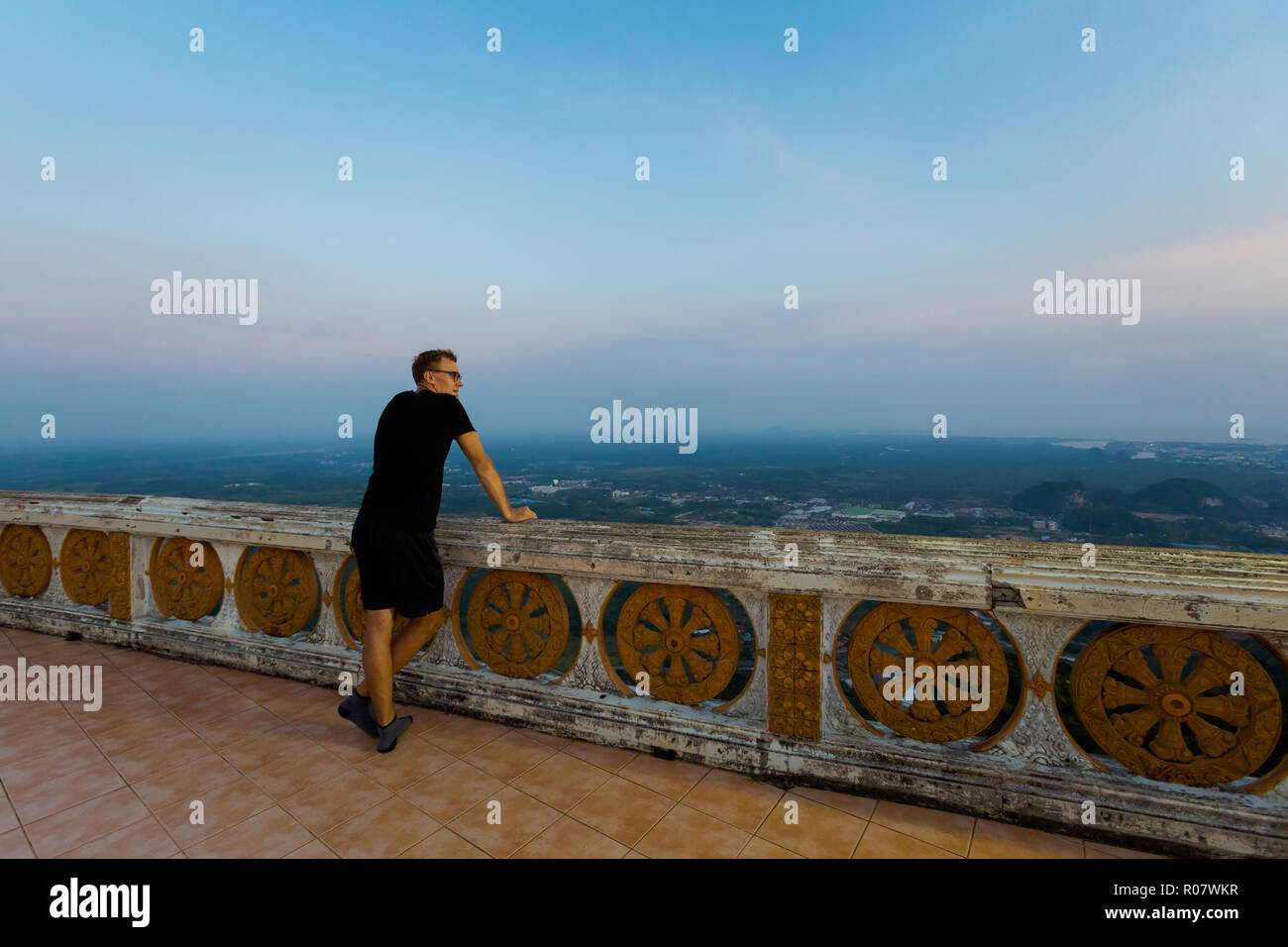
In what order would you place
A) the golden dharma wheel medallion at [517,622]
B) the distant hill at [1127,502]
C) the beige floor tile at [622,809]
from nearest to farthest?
the beige floor tile at [622,809]
the golden dharma wheel medallion at [517,622]
the distant hill at [1127,502]

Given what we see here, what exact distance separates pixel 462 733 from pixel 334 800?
2.43 ft

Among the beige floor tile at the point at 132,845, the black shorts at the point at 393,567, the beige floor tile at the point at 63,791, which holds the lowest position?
the beige floor tile at the point at 132,845

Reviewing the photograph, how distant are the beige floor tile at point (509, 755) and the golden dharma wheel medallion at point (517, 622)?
365 mm

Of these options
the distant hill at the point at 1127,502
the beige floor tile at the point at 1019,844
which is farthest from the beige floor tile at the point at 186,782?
the distant hill at the point at 1127,502

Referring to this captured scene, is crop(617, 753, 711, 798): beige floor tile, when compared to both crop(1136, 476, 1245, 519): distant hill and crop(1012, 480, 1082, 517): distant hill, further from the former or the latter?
crop(1136, 476, 1245, 519): distant hill

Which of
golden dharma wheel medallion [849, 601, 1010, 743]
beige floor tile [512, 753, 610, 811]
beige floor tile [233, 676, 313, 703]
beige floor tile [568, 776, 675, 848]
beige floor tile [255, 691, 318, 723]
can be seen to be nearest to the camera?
beige floor tile [568, 776, 675, 848]

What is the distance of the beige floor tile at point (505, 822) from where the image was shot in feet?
7.51

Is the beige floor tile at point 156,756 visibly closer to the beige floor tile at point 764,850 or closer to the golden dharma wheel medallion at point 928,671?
the beige floor tile at point 764,850

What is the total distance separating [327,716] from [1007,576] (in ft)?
12.2

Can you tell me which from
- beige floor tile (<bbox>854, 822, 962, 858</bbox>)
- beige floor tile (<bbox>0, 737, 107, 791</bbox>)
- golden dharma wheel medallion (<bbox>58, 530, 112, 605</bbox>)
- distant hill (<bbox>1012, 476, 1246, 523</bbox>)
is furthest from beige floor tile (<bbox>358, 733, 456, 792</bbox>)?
distant hill (<bbox>1012, 476, 1246, 523</bbox>)

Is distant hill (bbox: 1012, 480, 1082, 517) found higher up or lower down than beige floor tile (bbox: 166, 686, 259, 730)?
lower down

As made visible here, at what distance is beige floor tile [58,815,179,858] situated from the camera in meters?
2.22

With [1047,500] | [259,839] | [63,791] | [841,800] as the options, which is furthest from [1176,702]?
[1047,500]

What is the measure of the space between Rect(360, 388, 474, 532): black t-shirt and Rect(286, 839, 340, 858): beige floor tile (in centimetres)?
138
